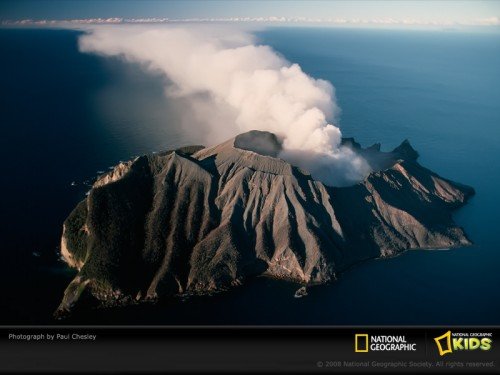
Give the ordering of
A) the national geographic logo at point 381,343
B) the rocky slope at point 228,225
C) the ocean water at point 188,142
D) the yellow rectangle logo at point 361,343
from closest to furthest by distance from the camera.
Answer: the national geographic logo at point 381,343
the yellow rectangle logo at point 361,343
the ocean water at point 188,142
the rocky slope at point 228,225

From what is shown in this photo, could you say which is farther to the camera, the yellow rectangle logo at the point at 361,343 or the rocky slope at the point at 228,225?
the rocky slope at the point at 228,225

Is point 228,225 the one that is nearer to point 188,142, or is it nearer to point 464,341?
point 464,341

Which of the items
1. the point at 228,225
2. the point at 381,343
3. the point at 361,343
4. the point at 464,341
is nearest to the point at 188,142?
the point at 228,225

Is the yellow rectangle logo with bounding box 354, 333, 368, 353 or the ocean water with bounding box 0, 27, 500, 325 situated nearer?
the yellow rectangle logo with bounding box 354, 333, 368, 353

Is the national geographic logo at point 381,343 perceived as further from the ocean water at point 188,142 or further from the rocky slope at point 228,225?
the rocky slope at point 228,225

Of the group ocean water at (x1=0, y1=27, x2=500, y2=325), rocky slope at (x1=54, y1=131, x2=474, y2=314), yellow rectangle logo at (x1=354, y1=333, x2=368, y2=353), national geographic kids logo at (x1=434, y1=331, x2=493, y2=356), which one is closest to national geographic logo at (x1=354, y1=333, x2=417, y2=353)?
yellow rectangle logo at (x1=354, y1=333, x2=368, y2=353)

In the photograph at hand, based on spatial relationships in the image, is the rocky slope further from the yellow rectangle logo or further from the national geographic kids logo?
the national geographic kids logo

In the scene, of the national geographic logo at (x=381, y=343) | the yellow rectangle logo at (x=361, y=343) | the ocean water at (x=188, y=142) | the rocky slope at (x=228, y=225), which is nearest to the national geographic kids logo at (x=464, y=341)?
the national geographic logo at (x=381, y=343)
